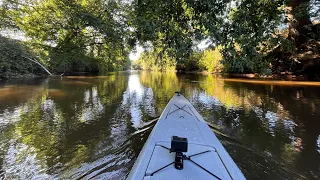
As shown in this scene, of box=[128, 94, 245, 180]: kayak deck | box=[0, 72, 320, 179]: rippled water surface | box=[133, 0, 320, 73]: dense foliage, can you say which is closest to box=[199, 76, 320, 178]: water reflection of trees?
box=[0, 72, 320, 179]: rippled water surface

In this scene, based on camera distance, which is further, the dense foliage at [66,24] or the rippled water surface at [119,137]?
the dense foliage at [66,24]

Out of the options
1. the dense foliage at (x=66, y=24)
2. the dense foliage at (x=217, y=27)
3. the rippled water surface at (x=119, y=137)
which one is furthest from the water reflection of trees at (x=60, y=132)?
the dense foliage at (x=66, y=24)

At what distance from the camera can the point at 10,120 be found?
6391 mm

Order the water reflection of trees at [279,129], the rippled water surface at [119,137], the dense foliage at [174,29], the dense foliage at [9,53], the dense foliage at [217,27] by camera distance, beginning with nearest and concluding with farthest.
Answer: the dense foliage at [217,27], the dense foliage at [174,29], the rippled water surface at [119,137], the water reflection of trees at [279,129], the dense foliage at [9,53]

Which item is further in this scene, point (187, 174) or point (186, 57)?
point (186, 57)

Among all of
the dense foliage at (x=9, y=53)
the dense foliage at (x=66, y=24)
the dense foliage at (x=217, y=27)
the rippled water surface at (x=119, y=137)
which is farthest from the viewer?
the dense foliage at (x=66, y=24)

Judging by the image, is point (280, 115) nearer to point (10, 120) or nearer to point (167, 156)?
point (167, 156)

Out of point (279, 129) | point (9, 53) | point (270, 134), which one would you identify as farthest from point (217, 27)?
point (9, 53)

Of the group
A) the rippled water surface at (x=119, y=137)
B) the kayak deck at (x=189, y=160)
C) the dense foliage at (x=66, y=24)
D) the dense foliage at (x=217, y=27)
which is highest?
the dense foliage at (x=66, y=24)

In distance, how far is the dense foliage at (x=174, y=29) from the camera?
3.14 meters

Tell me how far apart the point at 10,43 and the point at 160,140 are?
12.3 m

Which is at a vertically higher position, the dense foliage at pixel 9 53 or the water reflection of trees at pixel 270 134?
the dense foliage at pixel 9 53

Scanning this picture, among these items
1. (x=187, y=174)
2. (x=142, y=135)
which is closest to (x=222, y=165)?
(x=187, y=174)

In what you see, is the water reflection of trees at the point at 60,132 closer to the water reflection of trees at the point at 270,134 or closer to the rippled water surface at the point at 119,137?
the rippled water surface at the point at 119,137
